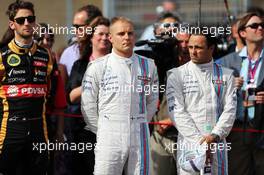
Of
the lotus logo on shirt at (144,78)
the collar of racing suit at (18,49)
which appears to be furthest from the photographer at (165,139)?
the collar of racing suit at (18,49)

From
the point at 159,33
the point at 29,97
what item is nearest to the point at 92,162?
the point at 29,97

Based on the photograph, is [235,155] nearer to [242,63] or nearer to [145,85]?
[242,63]

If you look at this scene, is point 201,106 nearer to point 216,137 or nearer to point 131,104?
point 216,137

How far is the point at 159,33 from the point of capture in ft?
23.9

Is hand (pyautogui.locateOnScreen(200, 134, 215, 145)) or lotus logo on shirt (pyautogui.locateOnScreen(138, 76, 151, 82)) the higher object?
lotus logo on shirt (pyautogui.locateOnScreen(138, 76, 151, 82))

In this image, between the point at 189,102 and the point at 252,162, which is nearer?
the point at 189,102

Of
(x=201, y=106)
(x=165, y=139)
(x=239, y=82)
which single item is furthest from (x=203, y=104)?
(x=165, y=139)

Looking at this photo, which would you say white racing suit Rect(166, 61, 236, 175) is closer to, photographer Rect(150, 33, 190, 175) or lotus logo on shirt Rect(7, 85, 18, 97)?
photographer Rect(150, 33, 190, 175)

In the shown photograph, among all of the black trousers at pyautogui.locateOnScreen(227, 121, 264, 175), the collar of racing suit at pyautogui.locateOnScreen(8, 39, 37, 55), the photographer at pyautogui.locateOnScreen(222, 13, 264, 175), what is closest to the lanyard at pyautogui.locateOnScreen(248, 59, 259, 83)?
the photographer at pyautogui.locateOnScreen(222, 13, 264, 175)

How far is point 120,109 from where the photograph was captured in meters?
5.73

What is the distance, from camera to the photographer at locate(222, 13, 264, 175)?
22.0 ft

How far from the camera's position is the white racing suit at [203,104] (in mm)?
5949

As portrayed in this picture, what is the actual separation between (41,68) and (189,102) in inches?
54.2

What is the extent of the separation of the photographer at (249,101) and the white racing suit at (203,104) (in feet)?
1.81
